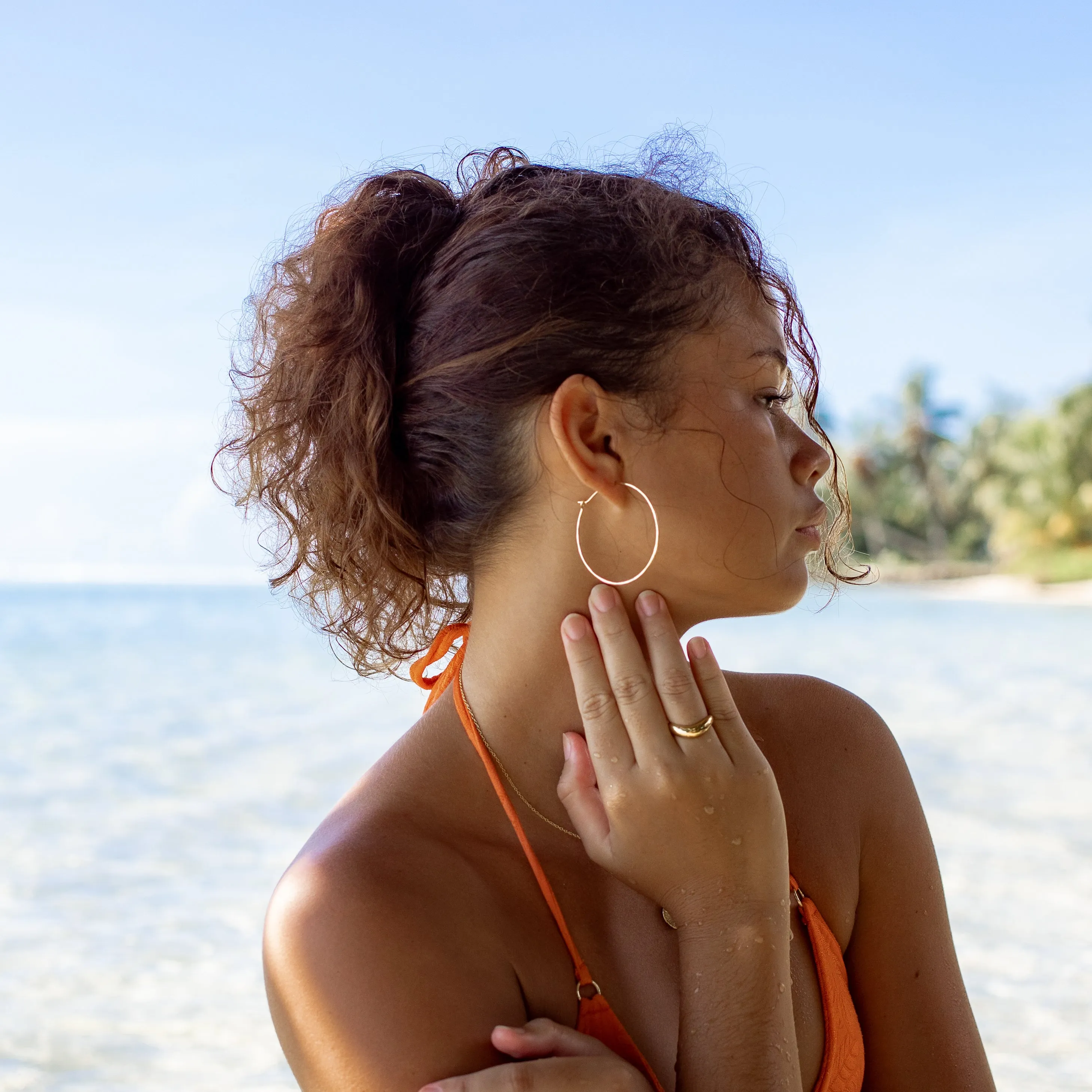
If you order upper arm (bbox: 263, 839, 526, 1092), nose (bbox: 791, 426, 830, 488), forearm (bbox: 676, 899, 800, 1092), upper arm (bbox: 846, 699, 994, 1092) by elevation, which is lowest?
upper arm (bbox: 846, 699, 994, 1092)

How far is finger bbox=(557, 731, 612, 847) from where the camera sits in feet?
4.72

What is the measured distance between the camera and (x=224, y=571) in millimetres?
59344

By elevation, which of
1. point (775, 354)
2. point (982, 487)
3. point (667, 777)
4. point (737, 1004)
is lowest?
point (982, 487)

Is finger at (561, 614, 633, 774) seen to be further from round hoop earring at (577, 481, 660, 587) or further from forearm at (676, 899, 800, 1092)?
forearm at (676, 899, 800, 1092)

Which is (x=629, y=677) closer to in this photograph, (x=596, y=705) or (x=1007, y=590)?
(x=596, y=705)

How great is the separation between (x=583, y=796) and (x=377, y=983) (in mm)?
377

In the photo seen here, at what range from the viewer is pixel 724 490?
1.45 metres

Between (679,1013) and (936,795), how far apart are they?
6.91 meters

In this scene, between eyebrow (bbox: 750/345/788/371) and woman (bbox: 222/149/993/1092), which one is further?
eyebrow (bbox: 750/345/788/371)

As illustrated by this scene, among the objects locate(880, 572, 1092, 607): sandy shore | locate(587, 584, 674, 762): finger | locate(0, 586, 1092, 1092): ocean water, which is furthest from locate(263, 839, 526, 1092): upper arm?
locate(880, 572, 1092, 607): sandy shore

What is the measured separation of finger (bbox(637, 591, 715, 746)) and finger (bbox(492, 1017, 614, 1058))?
1.21ft

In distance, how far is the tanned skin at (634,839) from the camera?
1261 millimetres

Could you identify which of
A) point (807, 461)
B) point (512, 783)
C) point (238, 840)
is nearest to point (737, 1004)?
point (512, 783)

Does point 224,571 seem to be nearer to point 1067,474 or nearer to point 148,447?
point 148,447
